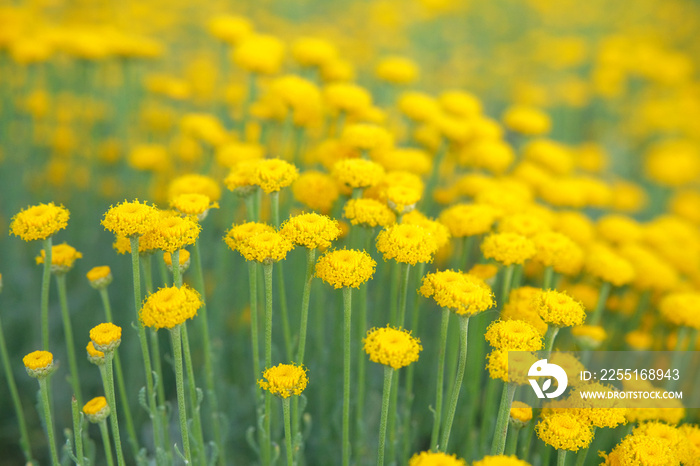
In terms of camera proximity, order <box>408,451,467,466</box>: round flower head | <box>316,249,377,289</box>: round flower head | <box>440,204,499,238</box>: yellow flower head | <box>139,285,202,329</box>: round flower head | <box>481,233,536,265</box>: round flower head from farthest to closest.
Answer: <box>440,204,499,238</box>: yellow flower head < <box>481,233,536,265</box>: round flower head < <box>316,249,377,289</box>: round flower head < <box>139,285,202,329</box>: round flower head < <box>408,451,467,466</box>: round flower head

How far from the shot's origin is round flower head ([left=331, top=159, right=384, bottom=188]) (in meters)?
1.72

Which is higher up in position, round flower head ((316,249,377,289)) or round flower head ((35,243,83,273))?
round flower head ((316,249,377,289))

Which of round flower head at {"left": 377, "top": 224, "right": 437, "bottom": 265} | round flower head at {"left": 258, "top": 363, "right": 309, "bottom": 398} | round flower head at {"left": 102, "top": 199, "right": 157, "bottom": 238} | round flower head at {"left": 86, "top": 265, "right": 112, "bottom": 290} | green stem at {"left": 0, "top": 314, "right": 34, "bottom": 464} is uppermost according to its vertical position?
round flower head at {"left": 102, "top": 199, "right": 157, "bottom": 238}

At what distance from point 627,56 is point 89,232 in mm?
5382

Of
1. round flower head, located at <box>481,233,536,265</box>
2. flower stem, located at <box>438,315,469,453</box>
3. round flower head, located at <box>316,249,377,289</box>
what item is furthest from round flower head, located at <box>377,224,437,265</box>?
round flower head, located at <box>481,233,536,265</box>

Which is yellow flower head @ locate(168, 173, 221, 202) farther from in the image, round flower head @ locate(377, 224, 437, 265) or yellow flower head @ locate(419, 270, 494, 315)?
yellow flower head @ locate(419, 270, 494, 315)

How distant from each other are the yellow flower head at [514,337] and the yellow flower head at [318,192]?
0.75 m

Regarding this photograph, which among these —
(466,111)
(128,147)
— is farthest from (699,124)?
(128,147)

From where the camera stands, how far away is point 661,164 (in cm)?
407

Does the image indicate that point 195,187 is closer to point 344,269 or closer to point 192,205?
point 192,205

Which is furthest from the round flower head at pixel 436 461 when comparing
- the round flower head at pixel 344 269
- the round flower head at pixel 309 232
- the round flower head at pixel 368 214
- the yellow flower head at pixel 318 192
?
the yellow flower head at pixel 318 192

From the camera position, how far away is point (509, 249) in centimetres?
168

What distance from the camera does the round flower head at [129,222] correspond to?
1.32 metres

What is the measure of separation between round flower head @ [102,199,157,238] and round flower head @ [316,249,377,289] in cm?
46
